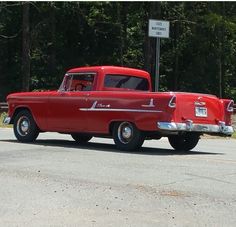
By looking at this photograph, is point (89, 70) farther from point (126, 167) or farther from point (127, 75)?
point (126, 167)

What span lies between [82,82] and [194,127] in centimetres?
305

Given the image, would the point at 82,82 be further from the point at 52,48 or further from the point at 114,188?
the point at 52,48

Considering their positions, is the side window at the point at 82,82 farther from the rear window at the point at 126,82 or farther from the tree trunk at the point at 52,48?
the tree trunk at the point at 52,48

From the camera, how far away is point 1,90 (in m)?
42.8

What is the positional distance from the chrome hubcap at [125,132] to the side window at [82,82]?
1314mm

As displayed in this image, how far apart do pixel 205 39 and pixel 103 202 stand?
3654 cm

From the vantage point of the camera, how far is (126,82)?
1491 centimetres

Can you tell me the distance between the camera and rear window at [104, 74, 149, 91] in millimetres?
14492

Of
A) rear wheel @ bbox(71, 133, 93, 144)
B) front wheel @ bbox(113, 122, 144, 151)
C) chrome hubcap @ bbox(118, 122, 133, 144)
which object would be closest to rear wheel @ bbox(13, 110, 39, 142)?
rear wheel @ bbox(71, 133, 93, 144)

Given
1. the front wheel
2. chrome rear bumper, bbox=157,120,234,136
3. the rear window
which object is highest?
the rear window

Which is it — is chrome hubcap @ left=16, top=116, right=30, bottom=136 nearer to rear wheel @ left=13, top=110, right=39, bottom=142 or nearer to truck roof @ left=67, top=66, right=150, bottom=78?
rear wheel @ left=13, top=110, right=39, bottom=142

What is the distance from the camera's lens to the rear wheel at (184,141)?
1455cm

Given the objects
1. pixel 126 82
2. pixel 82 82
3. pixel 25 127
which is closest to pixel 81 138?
pixel 25 127

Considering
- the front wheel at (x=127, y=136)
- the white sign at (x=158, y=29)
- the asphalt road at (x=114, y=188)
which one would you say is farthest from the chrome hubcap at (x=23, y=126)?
the white sign at (x=158, y=29)
